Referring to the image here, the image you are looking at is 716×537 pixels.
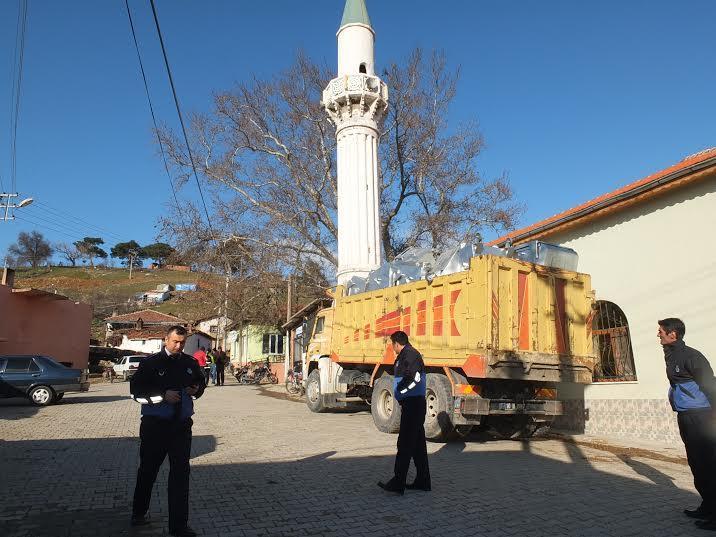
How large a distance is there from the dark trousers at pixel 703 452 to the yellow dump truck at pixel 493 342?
138 inches

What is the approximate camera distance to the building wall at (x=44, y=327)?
896 inches

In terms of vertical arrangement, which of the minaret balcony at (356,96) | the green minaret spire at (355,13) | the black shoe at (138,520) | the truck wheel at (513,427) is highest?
the green minaret spire at (355,13)

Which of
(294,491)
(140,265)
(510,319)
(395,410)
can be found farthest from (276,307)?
(140,265)

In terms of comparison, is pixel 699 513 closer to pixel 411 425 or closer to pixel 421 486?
pixel 421 486

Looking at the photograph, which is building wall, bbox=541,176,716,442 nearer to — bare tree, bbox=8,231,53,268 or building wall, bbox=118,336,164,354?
building wall, bbox=118,336,164,354

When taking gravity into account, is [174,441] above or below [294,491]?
above

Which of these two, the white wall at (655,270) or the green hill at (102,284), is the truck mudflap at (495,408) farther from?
the green hill at (102,284)

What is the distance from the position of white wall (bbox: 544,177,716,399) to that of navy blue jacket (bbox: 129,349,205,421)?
26.7 feet

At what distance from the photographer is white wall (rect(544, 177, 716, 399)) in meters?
8.86

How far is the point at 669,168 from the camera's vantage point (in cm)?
929

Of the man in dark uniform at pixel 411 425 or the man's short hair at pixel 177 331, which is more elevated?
the man's short hair at pixel 177 331

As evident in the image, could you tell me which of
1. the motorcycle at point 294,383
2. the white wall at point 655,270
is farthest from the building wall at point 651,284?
the motorcycle at point 294,383

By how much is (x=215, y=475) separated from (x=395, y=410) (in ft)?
14.0

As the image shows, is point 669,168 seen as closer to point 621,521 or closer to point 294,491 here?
point 621,521
